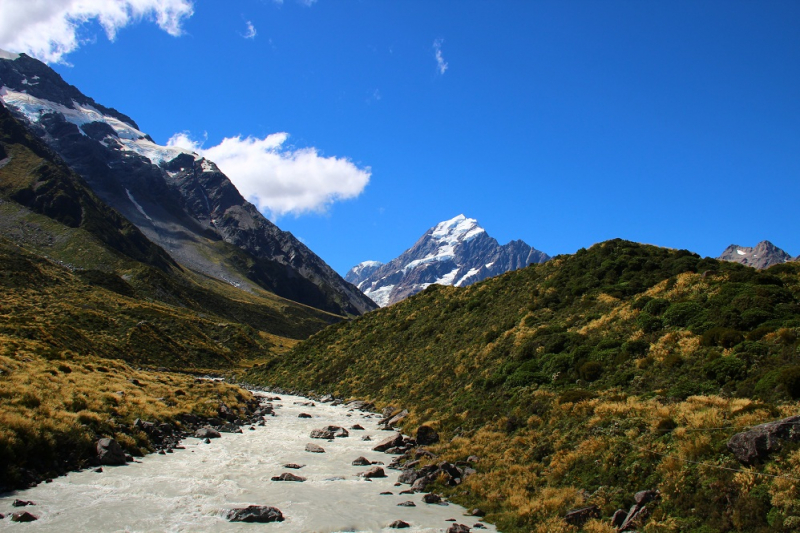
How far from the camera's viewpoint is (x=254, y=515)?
61.4 ft

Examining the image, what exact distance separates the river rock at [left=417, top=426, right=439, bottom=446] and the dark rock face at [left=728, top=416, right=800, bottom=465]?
1881 cm

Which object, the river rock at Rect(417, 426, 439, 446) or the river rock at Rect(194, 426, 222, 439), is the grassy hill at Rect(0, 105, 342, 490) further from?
the river rock at Rect(417, 426, 439, 446)

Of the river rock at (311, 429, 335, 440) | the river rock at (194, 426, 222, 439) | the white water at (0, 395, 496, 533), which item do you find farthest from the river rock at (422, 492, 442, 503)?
the river rock at (194, 426, 222, 439)

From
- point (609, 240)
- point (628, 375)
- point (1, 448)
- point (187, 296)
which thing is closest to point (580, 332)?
point (628, 375)

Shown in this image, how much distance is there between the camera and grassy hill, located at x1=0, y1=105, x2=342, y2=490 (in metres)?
24.1

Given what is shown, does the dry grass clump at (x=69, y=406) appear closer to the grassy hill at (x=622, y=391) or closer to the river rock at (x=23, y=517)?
the river rock at (x=23, y=517)

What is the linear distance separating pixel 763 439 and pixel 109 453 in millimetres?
28429

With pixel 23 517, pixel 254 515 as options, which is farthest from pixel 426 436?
pixel 23 517

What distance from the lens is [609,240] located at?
193 ft

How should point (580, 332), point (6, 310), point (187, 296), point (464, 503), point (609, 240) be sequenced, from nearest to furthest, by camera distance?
point (464, 503) → point (580, 332) → point (609, 240) → point (6, 310) → point (187, 296)

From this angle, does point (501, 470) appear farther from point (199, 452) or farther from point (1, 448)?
point (1, 448)

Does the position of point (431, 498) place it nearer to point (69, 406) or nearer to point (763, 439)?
point (763, 439)

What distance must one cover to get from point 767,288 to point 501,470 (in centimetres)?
2114

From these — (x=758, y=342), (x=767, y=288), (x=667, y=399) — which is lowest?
(x=667, y=399)
